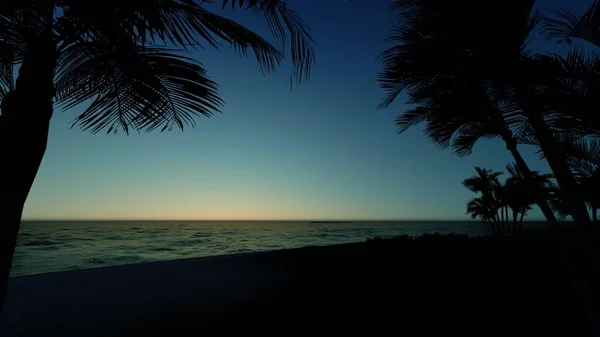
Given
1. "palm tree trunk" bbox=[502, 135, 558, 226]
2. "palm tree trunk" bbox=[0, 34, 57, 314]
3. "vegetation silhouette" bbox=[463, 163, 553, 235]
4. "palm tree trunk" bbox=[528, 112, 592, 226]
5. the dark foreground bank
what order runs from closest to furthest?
"palm tree trunk" bbox=[0, 34, 57, 314] → "palm tree trunk" bbox=[528, 112, 592, 226] → "palm tree trunk" bbox=[502, 135, 558, 226] → the dark foreground bank → "vegetation silhouette" bbox=[463, 163, 553, 235]

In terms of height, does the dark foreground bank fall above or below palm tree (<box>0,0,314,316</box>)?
below

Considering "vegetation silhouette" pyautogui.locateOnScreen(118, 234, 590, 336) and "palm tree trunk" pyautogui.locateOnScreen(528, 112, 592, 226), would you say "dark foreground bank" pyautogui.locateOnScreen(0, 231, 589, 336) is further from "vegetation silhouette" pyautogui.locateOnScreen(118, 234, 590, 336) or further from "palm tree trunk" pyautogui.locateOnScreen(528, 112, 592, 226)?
"palm tree trunk" pyautogui.locateOnScreen(528, 112, 592, 226)

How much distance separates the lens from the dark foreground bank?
14.2 feet

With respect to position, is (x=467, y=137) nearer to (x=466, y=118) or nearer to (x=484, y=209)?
(x=466, y=118)

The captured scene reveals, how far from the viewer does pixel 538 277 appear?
21.6 feet

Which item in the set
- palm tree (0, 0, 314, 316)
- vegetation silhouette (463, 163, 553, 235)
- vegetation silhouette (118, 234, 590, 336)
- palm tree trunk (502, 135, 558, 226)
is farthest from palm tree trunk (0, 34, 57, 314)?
vegetation silhouette (463, 163, 553, 235)

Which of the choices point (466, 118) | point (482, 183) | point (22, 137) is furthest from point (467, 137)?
point (482, 183)

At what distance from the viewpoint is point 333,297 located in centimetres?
553

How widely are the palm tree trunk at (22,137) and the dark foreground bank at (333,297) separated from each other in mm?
2601

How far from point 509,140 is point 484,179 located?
36.1m

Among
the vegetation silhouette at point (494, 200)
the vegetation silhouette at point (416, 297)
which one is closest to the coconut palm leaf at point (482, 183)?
the vegetation silhouette at point (494, 200)

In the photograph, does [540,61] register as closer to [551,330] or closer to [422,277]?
[551,330]

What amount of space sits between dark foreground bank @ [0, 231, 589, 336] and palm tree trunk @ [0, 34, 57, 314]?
260cm

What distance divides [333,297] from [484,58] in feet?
13.8
